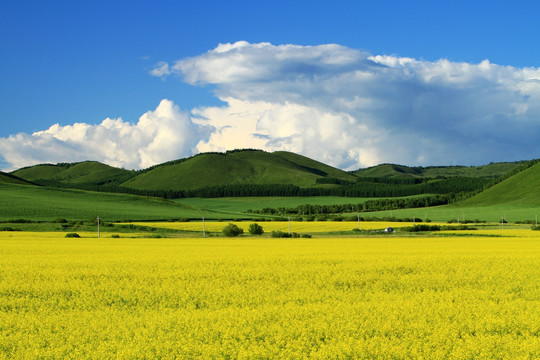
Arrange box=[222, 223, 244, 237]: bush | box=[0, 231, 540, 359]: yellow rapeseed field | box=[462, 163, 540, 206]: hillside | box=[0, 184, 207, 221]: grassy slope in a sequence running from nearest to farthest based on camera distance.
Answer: box=[0, 231, 540, 359]: yellow rapeseed field
box=[222, 223, 244, 237]: bush
box=[0, 184, 207, 221]: grassy slope
box=[462, 163, 540, 206]: hillside

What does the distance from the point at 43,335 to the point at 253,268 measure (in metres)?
13.4

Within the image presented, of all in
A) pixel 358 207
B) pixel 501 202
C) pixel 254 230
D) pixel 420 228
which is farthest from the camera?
pixel 501 202

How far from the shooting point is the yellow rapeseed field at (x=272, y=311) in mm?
11086

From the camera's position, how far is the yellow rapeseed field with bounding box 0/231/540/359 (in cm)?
1109

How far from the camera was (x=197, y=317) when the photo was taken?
13.9 m

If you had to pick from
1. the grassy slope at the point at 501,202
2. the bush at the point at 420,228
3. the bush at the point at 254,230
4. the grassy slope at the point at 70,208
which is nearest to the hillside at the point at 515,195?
the grassy slope at the point at 501,202

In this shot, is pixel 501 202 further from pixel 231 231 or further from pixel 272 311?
pixel 272 311

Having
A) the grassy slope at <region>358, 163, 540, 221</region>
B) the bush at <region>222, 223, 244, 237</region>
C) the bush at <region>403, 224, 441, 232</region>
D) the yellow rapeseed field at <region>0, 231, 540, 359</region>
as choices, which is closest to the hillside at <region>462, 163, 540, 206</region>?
the grassy slope at <region>358, 163, 540, 221</region>

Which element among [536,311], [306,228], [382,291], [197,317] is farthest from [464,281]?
[306,228]

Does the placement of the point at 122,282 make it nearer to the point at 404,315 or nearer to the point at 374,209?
the point at 404,315

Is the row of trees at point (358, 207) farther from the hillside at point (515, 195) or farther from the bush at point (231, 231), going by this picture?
the bush at point (231, 231)

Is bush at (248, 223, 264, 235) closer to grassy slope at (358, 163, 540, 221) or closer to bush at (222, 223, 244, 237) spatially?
bush at (222, 223, 244, 237)

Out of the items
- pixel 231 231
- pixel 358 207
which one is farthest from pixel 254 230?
pixel 358 207

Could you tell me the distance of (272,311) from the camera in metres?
14.6
